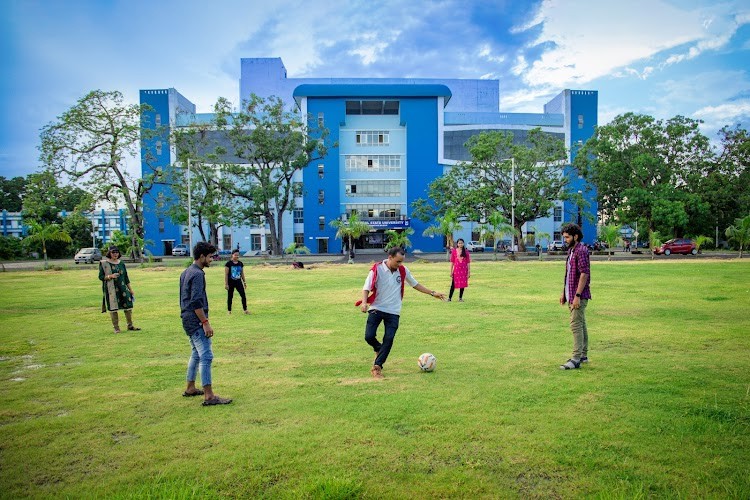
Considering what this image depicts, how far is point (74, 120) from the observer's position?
3934cm

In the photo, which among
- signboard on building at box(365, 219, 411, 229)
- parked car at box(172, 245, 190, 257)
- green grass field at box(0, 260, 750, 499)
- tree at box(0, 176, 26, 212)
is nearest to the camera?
green grass field at box(0, 260, 750, 499)

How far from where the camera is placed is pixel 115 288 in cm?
1058

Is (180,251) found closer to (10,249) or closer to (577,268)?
(10,249)

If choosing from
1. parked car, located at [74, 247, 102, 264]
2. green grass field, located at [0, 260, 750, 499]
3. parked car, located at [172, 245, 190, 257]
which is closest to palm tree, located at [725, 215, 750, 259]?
green grass field, located at [0, 260, 750, 499]

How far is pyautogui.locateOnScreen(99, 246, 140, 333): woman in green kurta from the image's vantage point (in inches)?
409

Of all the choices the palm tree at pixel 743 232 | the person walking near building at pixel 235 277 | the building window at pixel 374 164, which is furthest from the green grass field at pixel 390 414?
the building window at pixel 374 164

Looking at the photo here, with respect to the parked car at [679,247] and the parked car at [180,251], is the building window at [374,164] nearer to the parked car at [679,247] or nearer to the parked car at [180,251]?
the parked car at [180,251]

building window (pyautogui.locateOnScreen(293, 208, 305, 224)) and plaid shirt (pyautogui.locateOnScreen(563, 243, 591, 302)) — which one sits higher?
building window (pyautogui.locateOnScreen(293, 208, 305, 224))

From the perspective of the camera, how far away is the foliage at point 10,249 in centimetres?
5403

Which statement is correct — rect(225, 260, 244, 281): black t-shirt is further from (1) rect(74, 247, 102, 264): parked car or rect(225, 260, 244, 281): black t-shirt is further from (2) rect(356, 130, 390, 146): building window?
(2) rect(356, 130, 390, 146): building window

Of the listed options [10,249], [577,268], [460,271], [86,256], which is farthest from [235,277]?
[10,249]

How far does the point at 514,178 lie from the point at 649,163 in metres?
14.2

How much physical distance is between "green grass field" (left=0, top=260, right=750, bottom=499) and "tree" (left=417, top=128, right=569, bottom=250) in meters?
39.6

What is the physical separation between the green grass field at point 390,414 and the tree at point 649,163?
4524 cm
